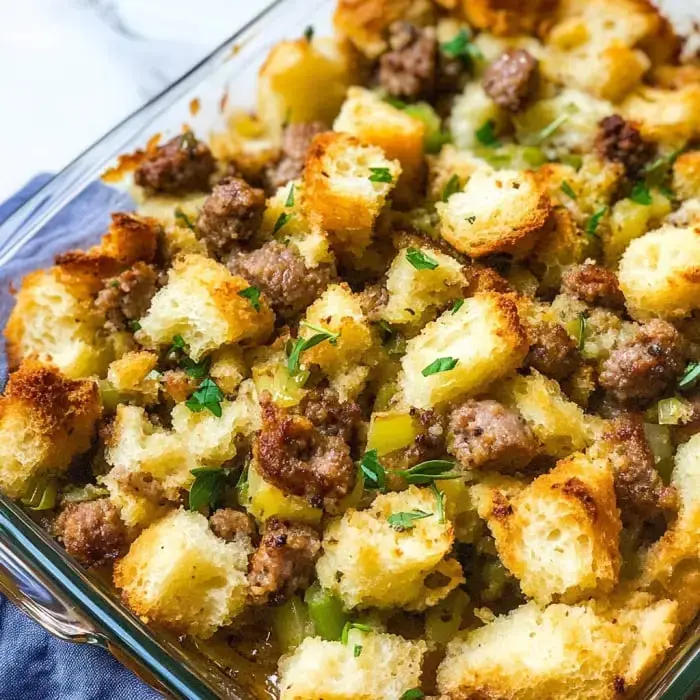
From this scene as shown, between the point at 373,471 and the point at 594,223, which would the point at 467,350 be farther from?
the point at 594,223

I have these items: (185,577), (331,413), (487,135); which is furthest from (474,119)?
(185,577)

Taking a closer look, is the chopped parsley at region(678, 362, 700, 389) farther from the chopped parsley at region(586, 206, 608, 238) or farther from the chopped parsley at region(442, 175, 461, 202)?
the chopped parsley at region(442, 175, 461, 202)

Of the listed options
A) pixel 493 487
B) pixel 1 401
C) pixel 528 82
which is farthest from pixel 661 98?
pixel 1 401

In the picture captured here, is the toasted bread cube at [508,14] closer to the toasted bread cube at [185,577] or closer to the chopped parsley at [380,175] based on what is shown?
the chopped parsley at [380,175]

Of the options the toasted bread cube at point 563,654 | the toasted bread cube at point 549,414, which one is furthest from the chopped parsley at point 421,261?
the toasted bread cube at point 563,654

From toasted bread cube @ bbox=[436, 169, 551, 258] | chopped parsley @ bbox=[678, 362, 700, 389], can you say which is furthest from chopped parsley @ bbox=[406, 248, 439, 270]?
chopped parsley @ bbox=[678, 362, 700, 389]
